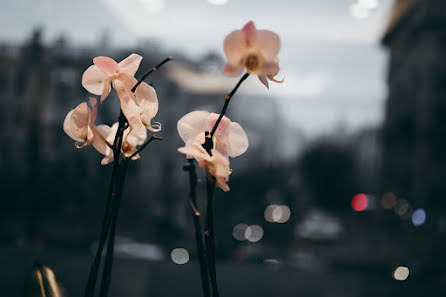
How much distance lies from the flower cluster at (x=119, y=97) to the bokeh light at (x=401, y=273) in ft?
2.25

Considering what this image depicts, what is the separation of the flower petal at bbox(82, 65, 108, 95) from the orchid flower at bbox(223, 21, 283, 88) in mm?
142

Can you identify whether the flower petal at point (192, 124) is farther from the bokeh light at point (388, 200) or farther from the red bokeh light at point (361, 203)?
the bokeh light at point (388, 200)

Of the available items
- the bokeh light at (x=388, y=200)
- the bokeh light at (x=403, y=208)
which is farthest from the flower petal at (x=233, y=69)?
the bokeh light at (x=388, y=200)

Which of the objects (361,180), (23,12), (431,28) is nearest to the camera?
(23,12)

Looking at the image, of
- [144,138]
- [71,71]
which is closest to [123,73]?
[144,138]

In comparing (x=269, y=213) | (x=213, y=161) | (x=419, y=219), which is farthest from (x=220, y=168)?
(x=269, y=213)

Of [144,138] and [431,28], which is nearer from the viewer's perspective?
[144,138]

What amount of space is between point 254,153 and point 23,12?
14.2 meters

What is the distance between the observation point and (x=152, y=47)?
7375mm

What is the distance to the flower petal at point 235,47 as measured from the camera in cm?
43

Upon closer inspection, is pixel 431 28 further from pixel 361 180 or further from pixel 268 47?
pixel 268 47

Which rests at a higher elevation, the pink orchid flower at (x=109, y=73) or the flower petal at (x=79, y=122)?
the pink orchid flower at (x=109, y=73)

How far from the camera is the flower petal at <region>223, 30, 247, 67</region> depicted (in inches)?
16.8

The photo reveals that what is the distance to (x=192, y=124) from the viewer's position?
509 mm
